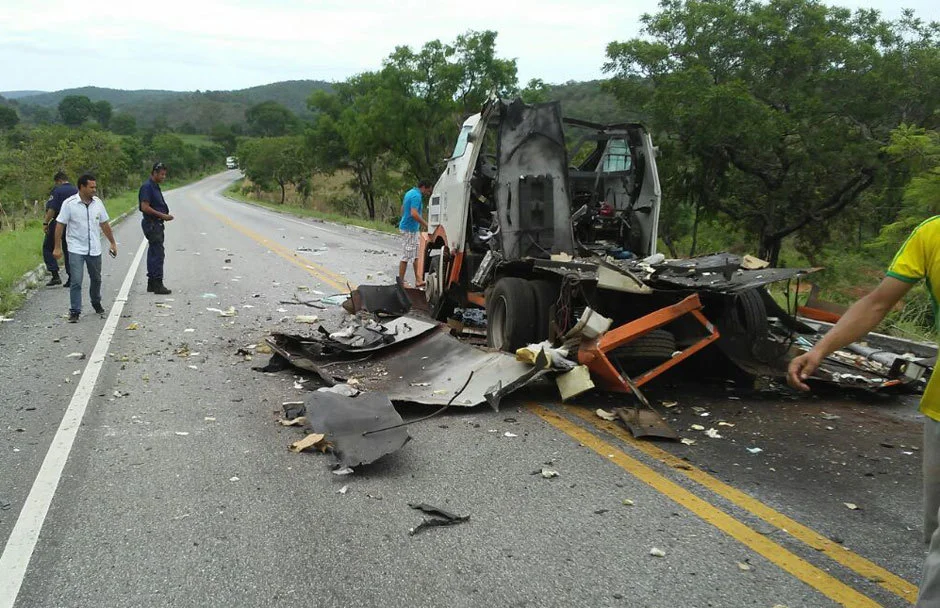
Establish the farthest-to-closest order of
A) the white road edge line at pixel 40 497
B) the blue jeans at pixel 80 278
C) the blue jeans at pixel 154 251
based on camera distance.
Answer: the blue jeans at pixel 154 251, the blue jeans at pixel 80 278, the white road edge line at pixel 40 497

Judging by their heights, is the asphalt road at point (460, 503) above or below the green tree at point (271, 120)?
below

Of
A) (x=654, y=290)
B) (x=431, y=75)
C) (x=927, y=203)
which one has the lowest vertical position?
(x=654, y=290)

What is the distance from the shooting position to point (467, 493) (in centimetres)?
400

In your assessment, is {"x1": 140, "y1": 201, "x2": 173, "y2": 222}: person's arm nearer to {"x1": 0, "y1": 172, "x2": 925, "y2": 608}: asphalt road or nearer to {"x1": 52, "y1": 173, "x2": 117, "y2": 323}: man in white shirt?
{"x1": 52, "y1": 173, "x2": 117, "y2": 323}: man in white shirt

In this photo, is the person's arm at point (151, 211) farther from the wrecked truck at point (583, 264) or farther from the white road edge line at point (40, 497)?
the white road edge line at point (40, 497)

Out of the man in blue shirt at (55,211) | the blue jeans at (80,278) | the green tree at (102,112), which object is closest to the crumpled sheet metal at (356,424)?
the blue jeans at (80,278)

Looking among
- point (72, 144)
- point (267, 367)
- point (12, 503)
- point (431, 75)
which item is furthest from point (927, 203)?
point (72, 144)

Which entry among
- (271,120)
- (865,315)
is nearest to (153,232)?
(865,315)

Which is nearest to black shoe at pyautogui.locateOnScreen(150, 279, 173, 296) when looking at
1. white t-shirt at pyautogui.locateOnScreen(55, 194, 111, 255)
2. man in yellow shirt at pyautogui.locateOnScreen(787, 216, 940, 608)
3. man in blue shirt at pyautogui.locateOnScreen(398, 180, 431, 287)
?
white t-shirt at pyautogui.locateOnScreen(55, 194, 111, 255)

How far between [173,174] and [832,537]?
106 metres

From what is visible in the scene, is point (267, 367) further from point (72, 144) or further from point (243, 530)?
point (72, 144)

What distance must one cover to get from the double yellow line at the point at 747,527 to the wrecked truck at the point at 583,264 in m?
0.71

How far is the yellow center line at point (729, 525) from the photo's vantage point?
298 cm

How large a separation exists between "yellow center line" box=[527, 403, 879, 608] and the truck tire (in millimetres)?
740
